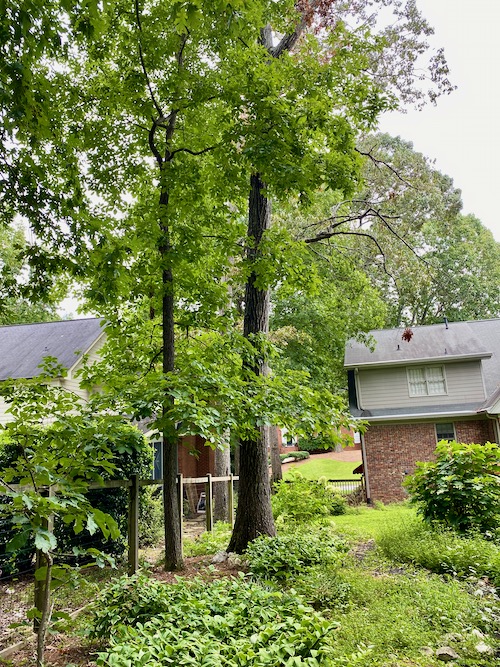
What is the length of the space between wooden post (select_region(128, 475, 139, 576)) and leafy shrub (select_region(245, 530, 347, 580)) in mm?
1338

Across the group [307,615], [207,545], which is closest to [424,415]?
[207,545]

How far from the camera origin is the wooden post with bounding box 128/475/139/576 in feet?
18.3

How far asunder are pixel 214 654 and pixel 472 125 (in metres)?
21.4

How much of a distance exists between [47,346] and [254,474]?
11.3 metres

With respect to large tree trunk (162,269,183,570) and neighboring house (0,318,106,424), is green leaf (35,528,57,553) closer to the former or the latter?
large tree trunk (162,269,183,570)

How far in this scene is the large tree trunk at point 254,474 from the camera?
677cm

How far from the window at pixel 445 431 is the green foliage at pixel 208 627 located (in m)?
13.5

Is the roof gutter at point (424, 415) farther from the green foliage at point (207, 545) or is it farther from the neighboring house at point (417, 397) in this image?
the green foliage at point (207, 545)

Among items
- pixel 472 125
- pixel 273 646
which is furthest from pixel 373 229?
pixel 273 646

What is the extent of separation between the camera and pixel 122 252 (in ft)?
16.3

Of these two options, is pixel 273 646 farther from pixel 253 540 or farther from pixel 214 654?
pixel 253 540

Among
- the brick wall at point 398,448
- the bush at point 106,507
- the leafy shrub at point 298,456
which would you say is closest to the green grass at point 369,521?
the brick wall at point 398,448

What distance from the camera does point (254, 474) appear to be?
705cm

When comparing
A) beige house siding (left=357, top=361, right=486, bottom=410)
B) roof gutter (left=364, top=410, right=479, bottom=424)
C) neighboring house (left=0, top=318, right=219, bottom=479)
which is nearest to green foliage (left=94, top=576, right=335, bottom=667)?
neighboring house (left=0, top=318, right=219, bottom=479)
